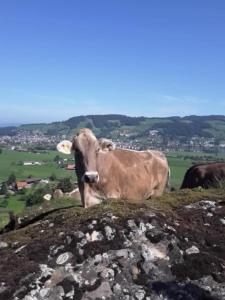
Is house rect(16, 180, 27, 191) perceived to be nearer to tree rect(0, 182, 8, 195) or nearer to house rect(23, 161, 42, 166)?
tree rect(0, 182, 8, 195)

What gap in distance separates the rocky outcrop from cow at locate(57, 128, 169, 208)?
4.18 metres

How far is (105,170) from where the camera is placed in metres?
14.9

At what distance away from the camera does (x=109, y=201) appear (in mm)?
9992

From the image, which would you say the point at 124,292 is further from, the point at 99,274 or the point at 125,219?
the point at 125,219

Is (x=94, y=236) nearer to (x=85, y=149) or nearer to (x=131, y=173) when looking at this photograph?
(x=85, y=149)

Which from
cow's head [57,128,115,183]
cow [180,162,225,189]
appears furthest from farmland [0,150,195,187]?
cow's head [57,128,115,183]

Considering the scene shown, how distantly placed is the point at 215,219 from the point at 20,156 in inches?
6444

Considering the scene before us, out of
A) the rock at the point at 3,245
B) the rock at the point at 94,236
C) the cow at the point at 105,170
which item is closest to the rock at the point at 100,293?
the rock at the point at 94,236

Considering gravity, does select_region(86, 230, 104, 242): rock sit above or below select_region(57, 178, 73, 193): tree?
above

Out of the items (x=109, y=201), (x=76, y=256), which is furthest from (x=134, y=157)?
(x=76, y=256)

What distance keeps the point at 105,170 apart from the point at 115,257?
7.14 meters

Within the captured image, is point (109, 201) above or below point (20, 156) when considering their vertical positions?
above

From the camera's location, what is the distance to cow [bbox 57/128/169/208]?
1391cm

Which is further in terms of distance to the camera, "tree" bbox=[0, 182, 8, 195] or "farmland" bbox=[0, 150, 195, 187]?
"farmland" bbox=[0, 150, 195, 187]
